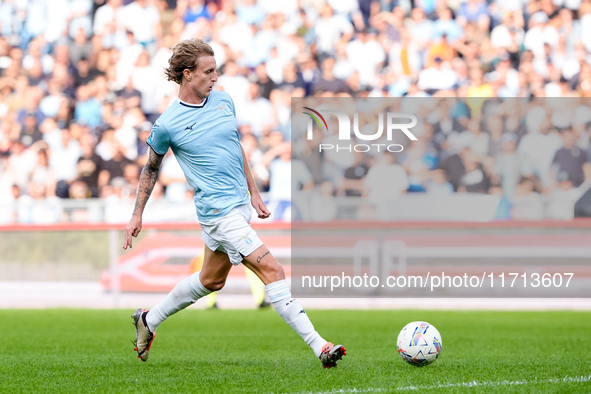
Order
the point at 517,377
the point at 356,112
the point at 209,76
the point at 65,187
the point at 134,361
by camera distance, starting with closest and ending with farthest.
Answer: the point at 517,377, the point at 209,76, the point at 134,361, the point at 356,112, the point at 65,187

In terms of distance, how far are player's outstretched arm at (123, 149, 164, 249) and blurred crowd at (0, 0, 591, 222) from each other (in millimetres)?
7128

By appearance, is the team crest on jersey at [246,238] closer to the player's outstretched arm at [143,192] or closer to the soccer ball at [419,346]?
the player's outstretched arm at [143,192]

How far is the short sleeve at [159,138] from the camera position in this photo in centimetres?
577

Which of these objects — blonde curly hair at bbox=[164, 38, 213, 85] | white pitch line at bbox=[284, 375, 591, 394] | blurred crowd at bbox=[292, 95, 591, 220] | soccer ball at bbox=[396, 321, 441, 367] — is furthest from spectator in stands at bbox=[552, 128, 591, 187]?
blonde curly hair at bbox=[164, 38, 213, 85]

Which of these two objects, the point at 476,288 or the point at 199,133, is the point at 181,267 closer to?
the point at 476,288

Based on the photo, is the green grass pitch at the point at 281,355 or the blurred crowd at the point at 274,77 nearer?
the green grass pitch at the point at 281,355

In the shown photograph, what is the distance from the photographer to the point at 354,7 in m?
17.6

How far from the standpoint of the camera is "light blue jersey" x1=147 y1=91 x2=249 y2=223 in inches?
228

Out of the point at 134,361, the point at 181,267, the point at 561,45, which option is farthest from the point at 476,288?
the point at 134,361

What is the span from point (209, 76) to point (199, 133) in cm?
40

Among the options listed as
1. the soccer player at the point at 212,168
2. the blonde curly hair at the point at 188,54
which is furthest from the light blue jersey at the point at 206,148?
the blonde curly hair at the point at 188,54

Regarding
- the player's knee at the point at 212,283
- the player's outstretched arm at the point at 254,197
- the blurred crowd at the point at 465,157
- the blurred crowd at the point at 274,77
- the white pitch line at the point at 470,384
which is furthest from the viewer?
the blurred crowd at the point at 274,77

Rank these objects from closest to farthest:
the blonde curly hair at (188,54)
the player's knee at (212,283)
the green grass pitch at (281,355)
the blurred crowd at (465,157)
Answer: the green grass pitch at (281,355), the blonde curly hair at (188,54), the player's knee at (212,283), the blurred crowd at (465,157)

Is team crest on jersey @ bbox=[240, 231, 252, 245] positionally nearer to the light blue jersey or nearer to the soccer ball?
the light blue jersey
